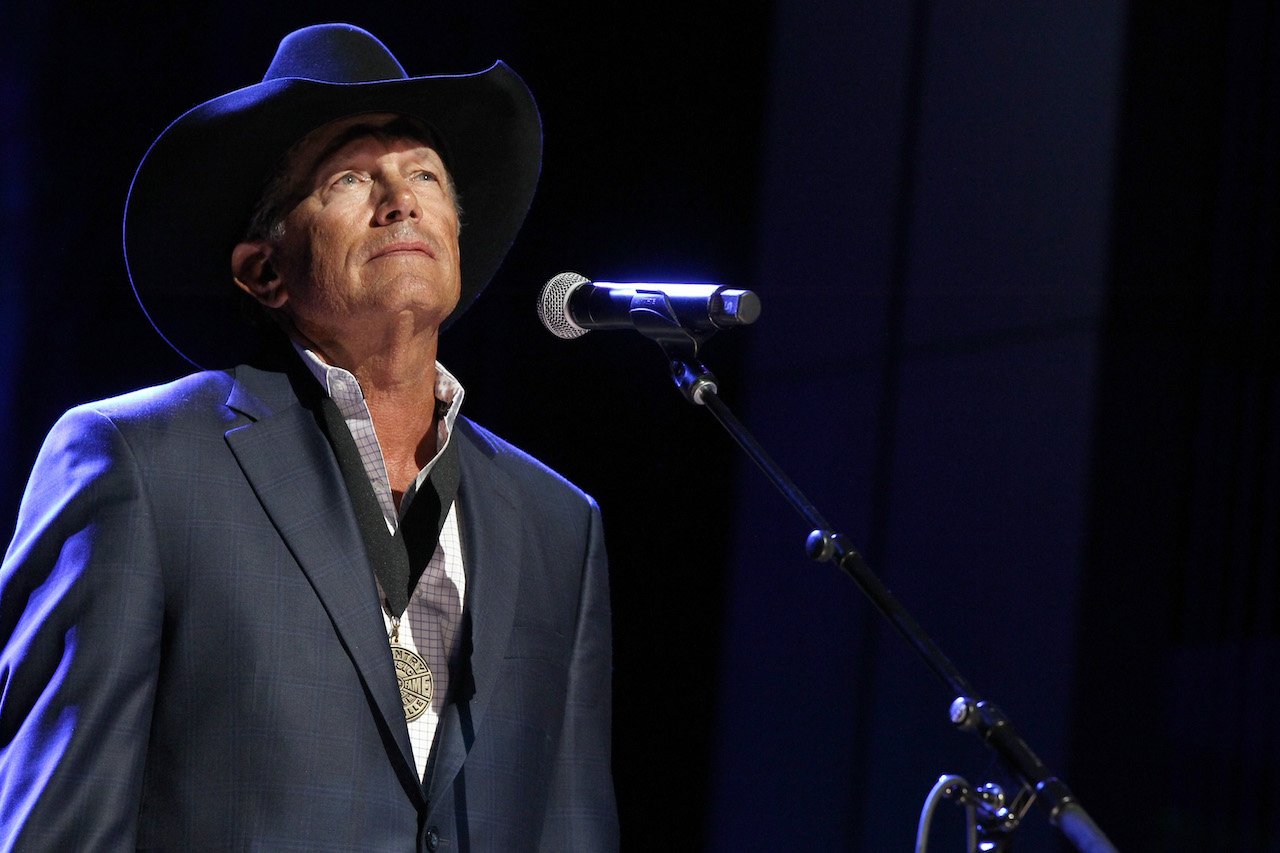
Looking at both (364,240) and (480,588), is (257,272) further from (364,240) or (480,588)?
(480,588)

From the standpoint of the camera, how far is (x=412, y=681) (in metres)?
1.94

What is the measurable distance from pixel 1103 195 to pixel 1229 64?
14.3 inches

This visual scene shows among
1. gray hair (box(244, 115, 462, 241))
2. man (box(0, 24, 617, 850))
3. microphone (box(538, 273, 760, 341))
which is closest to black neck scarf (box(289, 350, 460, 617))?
man (box(0, 24, 617, 850))

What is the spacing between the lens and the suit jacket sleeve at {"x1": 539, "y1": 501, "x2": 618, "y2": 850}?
213 cm

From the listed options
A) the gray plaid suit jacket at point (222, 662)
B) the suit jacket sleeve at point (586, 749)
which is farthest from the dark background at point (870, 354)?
the suit jacket sleeve at point (586, 749)

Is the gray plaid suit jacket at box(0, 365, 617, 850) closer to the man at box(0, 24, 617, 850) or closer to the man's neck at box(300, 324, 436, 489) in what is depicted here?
the man at box(0, 24, 617, 850)

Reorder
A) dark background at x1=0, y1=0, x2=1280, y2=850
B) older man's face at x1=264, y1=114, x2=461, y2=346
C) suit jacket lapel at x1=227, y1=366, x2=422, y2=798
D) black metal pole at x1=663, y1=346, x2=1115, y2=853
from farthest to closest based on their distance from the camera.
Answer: dark background at x1=0, y1=0, x2=1280, y2=850, older man's face at x1=264, y1=114, x2=461, y2=346, suit jacket lapel at x1=227, y1=366, x2=422, y2=798, black metal pole at x1=663, y1=346, x2=1115, y2=853

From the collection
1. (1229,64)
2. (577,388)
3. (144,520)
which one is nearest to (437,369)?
(144,520)

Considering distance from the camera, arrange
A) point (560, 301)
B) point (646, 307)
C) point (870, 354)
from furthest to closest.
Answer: point (870, 354) → point (560, 301) → point (646, 307)

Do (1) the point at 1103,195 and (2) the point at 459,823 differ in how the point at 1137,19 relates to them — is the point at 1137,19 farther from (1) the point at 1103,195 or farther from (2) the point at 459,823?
(2) the point at 459,823

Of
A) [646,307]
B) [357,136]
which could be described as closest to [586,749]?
[646,307]

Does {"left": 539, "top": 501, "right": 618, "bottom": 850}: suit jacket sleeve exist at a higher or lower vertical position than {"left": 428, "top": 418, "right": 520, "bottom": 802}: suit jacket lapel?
lower

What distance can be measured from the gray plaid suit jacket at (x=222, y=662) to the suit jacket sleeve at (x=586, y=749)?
0.34 ft

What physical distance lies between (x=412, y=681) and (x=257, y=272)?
0.70m
